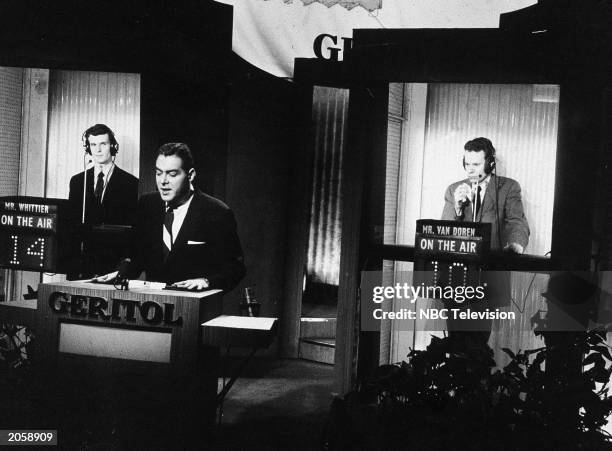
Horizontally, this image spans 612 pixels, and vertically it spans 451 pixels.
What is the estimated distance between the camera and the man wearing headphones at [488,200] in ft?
19.0

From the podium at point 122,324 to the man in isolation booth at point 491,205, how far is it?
2.08m

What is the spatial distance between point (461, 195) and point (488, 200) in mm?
227

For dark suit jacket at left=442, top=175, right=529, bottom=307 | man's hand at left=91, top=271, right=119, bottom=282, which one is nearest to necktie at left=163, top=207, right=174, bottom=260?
man's hand at left=91, top=271, right=119, bottom=282

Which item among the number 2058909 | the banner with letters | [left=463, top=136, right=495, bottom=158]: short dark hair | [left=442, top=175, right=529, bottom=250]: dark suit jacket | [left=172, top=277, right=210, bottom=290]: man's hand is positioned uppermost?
the banner with letters

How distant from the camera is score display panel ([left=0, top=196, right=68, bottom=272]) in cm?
577

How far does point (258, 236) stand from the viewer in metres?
7.97

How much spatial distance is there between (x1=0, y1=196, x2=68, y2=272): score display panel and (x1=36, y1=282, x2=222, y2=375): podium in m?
0.54

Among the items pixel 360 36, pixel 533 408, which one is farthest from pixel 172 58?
pixel 533 408

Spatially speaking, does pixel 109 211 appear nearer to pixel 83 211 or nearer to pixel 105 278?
pixel 83 211

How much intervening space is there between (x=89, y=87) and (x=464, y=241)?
3447mm

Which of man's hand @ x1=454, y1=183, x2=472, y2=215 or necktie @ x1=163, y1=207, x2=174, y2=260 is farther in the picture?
necktie @ x1=163, y1=207, x2=174, y2=260

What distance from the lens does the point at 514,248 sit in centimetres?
577

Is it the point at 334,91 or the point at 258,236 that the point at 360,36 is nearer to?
the point at 334,91

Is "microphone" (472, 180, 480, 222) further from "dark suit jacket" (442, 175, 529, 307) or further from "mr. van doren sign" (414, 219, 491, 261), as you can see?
"mr. van doren sign" (414, 219, 491, 261)
